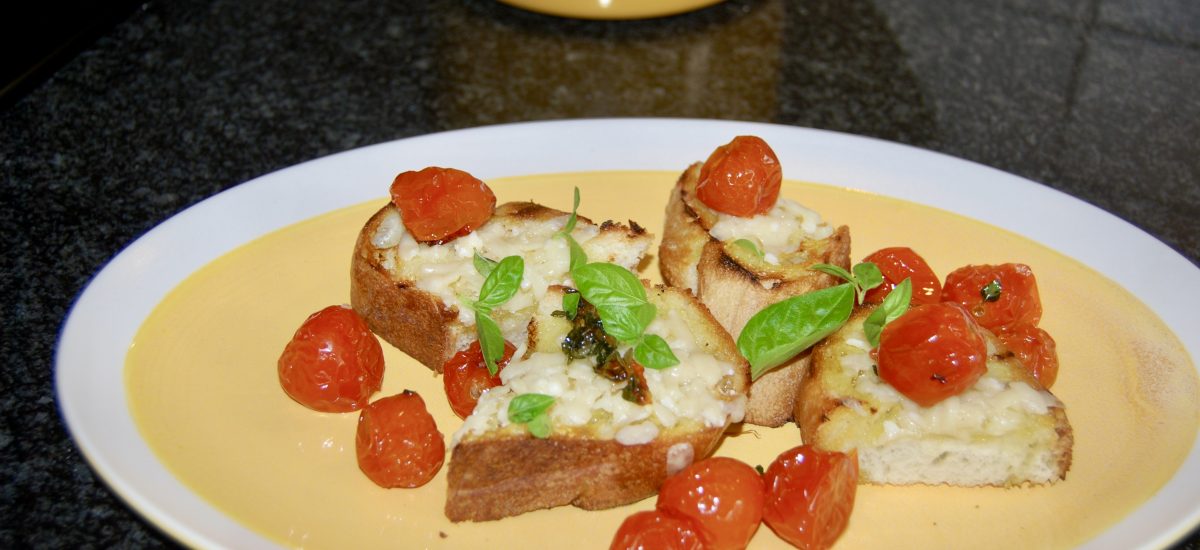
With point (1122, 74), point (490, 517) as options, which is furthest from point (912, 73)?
point (490, 517)

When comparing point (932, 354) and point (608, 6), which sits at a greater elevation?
point (932, 354)

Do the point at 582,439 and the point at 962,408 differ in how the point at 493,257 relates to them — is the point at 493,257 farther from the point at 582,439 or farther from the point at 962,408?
the point at 962,408

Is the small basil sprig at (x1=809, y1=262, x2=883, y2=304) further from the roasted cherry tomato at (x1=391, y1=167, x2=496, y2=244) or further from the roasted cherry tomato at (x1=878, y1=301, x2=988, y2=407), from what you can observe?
the roasted cherry tomato at (x1=391, y1=167, x2=496, y2=244)

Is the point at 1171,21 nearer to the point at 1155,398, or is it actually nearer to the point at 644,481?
the point at 1155,398

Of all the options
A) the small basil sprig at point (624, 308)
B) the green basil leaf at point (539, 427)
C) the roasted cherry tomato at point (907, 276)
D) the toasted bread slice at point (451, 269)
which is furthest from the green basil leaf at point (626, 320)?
the roasted cherry tomato at point (907, 276)

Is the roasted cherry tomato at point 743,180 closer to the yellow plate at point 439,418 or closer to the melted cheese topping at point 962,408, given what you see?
the yellow plate at point 439,418

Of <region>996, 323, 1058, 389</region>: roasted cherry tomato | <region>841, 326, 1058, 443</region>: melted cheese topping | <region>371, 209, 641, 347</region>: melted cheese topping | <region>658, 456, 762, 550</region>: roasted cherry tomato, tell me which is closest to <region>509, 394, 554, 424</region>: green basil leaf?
<region>658, 456, 762, 550</region>: roasted cherry tomato

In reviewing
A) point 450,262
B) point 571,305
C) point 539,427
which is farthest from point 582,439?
point 450,262
